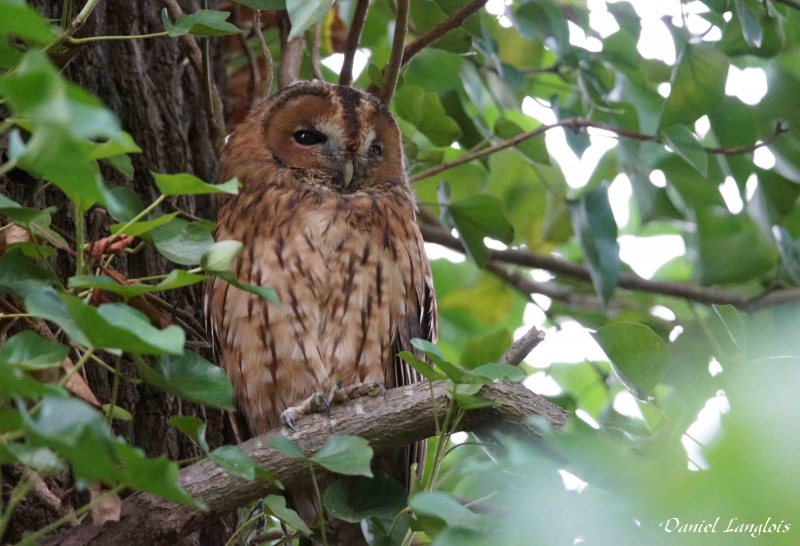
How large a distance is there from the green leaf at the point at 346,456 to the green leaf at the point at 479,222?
108 cm

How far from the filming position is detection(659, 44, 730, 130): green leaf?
1.88 metres

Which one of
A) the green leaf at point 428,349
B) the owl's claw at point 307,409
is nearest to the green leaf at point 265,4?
the owl's claw at point 307,409

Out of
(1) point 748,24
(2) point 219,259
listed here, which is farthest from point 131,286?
(1) point 748,24

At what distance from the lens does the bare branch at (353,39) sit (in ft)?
6.63

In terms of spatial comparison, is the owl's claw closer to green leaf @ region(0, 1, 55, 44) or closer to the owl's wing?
the owl's wing

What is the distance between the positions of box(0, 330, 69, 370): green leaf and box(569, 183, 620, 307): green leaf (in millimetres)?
1362

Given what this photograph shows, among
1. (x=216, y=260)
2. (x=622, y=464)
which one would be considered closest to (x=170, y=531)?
(x=216, y=260)

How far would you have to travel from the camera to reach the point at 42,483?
1505 millimetres

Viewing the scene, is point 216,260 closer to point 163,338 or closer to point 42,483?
point 163,338

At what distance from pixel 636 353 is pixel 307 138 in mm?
1227

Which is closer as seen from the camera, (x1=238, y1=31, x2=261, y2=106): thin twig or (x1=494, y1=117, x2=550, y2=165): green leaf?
(x1=494, y1=117, x2=550, y2=165): green leaf

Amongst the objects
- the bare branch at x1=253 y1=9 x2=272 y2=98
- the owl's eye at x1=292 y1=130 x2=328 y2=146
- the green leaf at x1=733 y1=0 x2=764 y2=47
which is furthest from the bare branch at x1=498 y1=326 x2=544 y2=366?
the bare branch at x1=253 y1=9 x2=272 y2=98

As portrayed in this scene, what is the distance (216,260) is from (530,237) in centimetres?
209

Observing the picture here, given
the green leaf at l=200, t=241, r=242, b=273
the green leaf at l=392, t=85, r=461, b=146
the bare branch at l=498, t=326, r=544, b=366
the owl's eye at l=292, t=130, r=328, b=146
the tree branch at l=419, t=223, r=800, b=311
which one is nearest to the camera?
the green leaf at l=200, t=241, r=242, b=273
